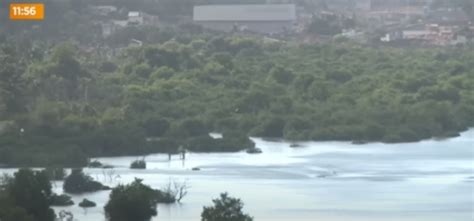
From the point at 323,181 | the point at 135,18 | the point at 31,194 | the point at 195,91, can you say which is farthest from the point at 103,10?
the point at 31,194

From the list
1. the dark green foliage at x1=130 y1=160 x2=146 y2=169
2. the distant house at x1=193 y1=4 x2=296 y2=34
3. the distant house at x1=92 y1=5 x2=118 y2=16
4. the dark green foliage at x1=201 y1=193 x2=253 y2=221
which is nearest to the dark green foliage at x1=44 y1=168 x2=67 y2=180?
the dark green foliage at x1=130 y1=160 x2=146 y2=169

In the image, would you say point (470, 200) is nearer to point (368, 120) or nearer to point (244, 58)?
point (368, 120)

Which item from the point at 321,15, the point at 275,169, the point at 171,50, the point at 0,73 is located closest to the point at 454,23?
the point at 321,15

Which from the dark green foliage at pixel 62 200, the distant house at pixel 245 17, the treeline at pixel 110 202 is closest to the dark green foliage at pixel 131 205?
the treeline at pixel 110 202

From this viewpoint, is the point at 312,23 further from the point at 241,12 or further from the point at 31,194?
the point at 31,194

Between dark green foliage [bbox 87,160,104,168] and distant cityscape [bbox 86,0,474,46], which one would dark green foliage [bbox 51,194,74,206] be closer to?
dark green foliage [bbox 87,160,104,168]
